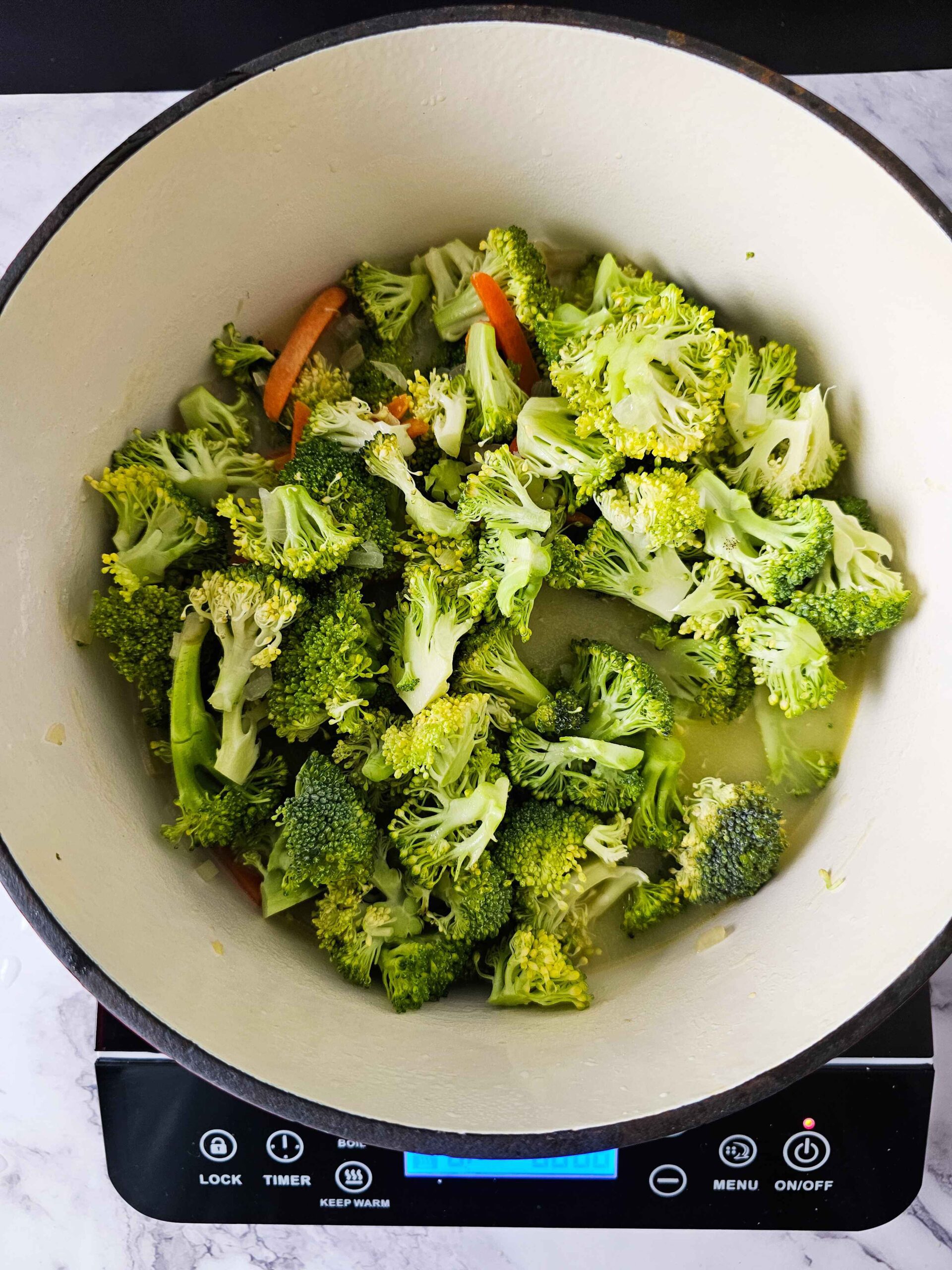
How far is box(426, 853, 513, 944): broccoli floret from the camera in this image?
1431mm

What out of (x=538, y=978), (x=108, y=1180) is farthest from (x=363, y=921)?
(x=108, y=1180)

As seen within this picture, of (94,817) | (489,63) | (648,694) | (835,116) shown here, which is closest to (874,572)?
(648,694)

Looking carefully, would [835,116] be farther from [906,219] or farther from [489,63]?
[489,63]

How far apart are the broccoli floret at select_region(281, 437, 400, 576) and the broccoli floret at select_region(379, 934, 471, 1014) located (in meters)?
0.60

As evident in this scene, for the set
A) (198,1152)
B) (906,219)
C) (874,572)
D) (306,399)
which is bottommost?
(198,1152)

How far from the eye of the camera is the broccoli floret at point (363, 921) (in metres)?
1.42

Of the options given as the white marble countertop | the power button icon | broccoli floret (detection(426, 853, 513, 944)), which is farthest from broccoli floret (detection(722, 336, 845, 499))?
the power button icon

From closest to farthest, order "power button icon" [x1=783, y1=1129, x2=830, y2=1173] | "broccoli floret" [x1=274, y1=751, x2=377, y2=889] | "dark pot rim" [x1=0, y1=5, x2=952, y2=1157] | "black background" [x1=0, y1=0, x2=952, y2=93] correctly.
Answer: "dark pot rim" [x1=0, y1=5, x2=952, y2=1157]
"broccoli floret" [x1=274, y1=751, x2=377, y2=889]
"power button icon" [x1=783, y1=1129, x2=830, y2=1173]
"black background" [x1=0, y1=0, x2=952, y2=93]

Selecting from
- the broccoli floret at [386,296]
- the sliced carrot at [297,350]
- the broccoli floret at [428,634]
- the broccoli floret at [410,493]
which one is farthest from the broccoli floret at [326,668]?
the broccoli floret at [386,296]

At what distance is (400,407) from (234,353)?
0.31 m

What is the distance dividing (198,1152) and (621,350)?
145cm

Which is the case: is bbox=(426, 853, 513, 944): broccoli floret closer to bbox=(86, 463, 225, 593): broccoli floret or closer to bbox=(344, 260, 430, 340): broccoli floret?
bbox=(86, 463, 225, 593): broccoli floret

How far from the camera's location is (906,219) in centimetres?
128

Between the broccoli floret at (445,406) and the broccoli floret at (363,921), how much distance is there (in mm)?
692
